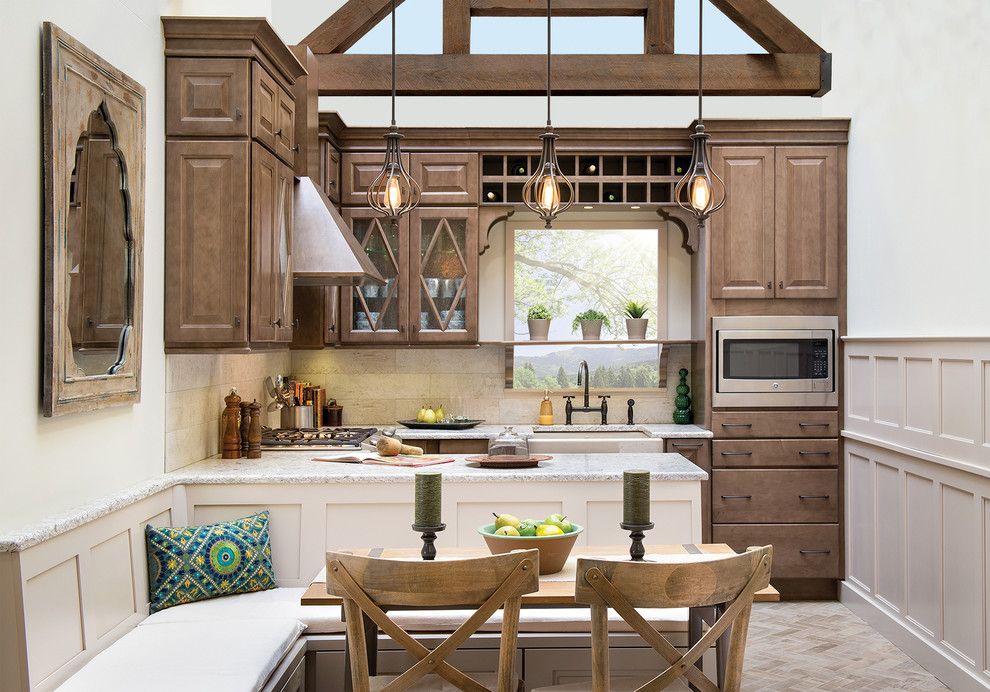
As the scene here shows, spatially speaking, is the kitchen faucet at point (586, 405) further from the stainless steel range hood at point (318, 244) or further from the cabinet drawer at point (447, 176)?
the stainless steel range hood at point (318, 244)

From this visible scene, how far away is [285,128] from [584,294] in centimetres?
250

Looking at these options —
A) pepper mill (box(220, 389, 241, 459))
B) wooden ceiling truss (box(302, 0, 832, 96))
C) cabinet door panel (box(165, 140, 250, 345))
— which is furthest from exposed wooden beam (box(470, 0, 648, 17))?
pepper mill (box(220, 389, 241, 459))

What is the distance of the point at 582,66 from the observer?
502 centimetres

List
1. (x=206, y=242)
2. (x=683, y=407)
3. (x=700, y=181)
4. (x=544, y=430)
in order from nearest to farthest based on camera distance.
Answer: (x=700, y=181), (x=206, y=242), (x=544, y=430), (x=683, y=407)

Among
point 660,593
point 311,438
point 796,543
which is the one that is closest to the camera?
point 660,593

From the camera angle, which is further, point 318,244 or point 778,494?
point 778,494

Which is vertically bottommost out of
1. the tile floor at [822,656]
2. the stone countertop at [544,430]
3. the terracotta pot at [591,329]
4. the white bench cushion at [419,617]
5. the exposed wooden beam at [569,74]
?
the tile floor at [822,656]

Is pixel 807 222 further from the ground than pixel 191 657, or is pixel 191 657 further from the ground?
pixel 807 222

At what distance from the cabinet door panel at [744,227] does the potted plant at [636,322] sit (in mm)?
576

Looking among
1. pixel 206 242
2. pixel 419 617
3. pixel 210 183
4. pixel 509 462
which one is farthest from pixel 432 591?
pixel 210 183

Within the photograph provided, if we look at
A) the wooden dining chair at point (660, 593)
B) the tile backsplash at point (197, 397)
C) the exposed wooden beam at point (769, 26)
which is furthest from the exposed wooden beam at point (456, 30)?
the wooden dining chair at point (660, 593)

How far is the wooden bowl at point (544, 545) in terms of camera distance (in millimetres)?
2664

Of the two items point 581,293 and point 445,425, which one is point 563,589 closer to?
point 445,425

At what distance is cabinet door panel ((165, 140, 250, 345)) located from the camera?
3.75 m
